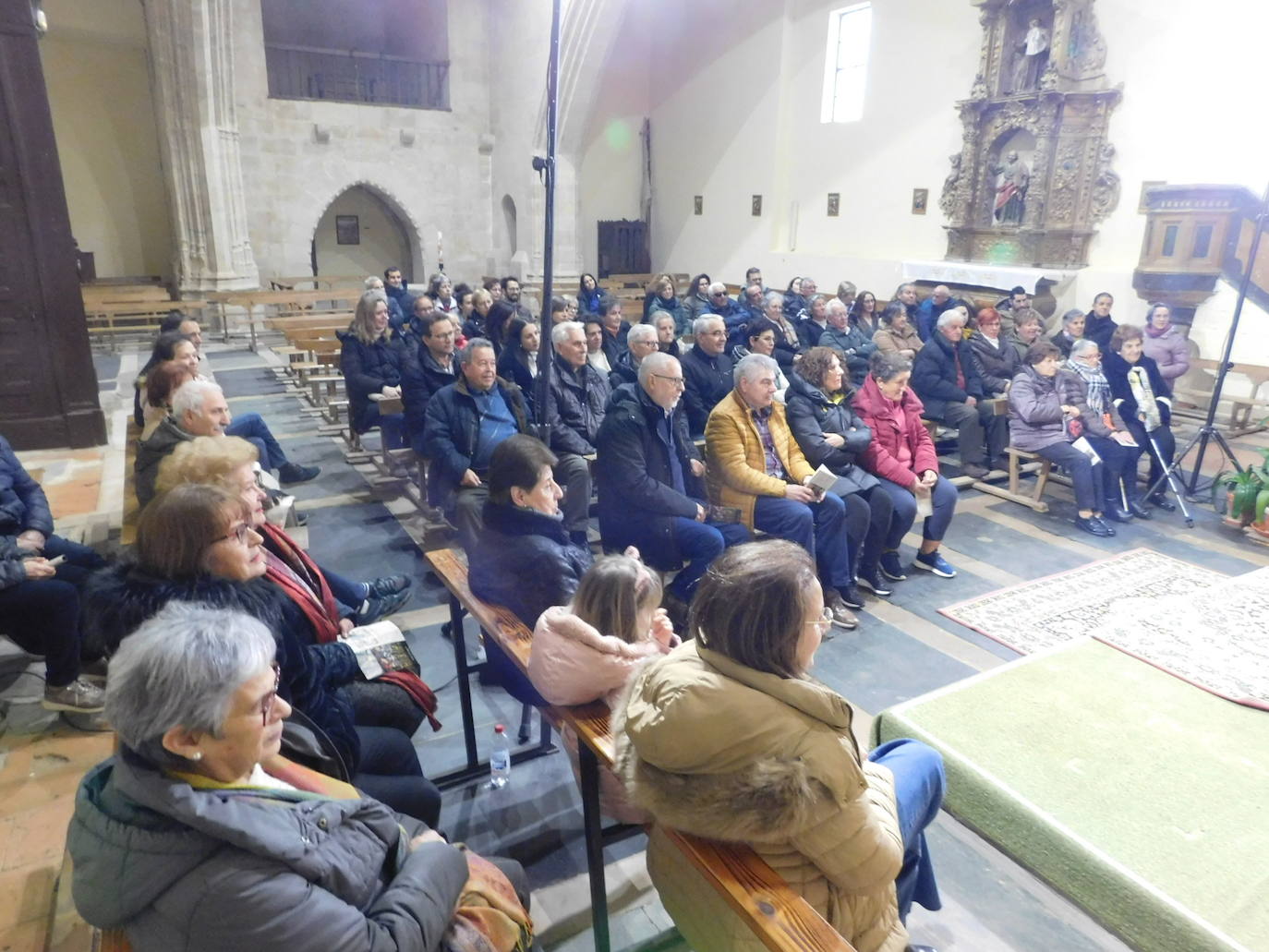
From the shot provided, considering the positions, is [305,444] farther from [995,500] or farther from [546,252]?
[995,500]

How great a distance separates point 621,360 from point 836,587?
222 centimetres

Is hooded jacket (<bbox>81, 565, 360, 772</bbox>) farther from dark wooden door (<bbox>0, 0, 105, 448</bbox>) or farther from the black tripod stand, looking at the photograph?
the black tripod stand

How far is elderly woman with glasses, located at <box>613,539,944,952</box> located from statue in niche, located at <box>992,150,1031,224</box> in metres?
9.71

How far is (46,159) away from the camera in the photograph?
461 cm

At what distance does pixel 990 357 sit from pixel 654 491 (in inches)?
147

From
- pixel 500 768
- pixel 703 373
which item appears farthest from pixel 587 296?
pixel 500 768

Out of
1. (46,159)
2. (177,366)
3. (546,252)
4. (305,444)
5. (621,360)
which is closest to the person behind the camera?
(546,252)

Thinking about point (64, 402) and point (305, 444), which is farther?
point (305, 444)

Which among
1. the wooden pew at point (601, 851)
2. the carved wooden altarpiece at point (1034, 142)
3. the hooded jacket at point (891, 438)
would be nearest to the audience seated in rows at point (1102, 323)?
the carved wooden altarpiece at point (1034, 142)

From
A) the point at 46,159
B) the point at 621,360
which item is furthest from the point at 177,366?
the point at 621,360

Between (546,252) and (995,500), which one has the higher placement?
(546,252)

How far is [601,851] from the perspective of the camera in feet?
6.14

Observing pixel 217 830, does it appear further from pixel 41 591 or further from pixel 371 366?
pixel 371 366

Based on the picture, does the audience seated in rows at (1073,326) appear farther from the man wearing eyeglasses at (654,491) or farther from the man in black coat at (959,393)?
the man wearing eyeglasses at (654,491)
